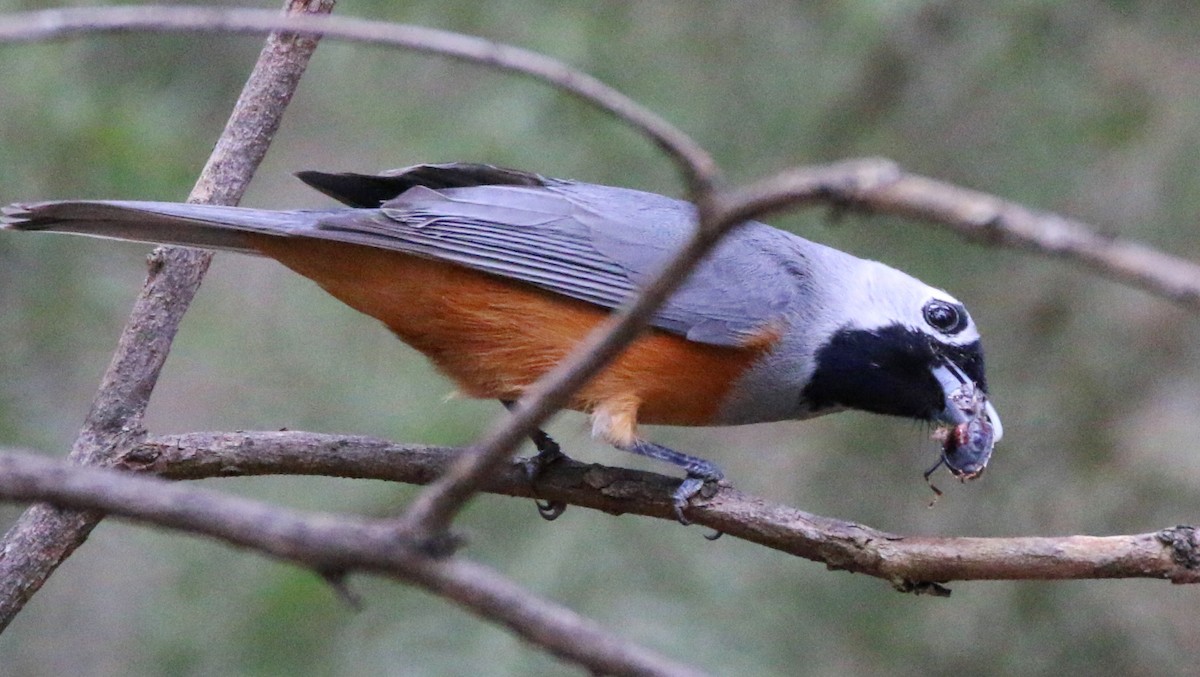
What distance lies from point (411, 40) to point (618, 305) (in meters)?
3.07

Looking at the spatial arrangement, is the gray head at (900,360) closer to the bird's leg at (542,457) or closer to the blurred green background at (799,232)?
the bird's leg at (542,457)

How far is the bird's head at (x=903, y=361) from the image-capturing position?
17.6 ft

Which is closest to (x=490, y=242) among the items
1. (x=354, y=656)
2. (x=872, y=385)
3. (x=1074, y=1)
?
(x=872, y=385)

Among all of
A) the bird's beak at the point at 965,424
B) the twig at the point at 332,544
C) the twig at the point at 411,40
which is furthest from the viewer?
the bird's beak at the point at 965,424

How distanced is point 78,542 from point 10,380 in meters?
1.94

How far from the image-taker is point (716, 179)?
203 cm

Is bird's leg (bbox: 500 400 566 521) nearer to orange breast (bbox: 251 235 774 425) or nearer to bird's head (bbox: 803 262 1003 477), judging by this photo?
orange breast (bbox: 251 235 774 425)

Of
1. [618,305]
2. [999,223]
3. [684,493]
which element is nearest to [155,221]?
[618,305]

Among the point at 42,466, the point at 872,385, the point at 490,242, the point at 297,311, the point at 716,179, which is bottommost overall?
the point at 297,311

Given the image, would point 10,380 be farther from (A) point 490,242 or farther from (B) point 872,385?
(B) point 872,385

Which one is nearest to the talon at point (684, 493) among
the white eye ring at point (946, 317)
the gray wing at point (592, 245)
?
the gray wing at point (592, 245)

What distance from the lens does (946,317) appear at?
538 cm

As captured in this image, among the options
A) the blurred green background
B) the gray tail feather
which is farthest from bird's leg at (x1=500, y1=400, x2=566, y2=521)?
the blurred green background

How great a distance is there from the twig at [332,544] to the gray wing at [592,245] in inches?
113
